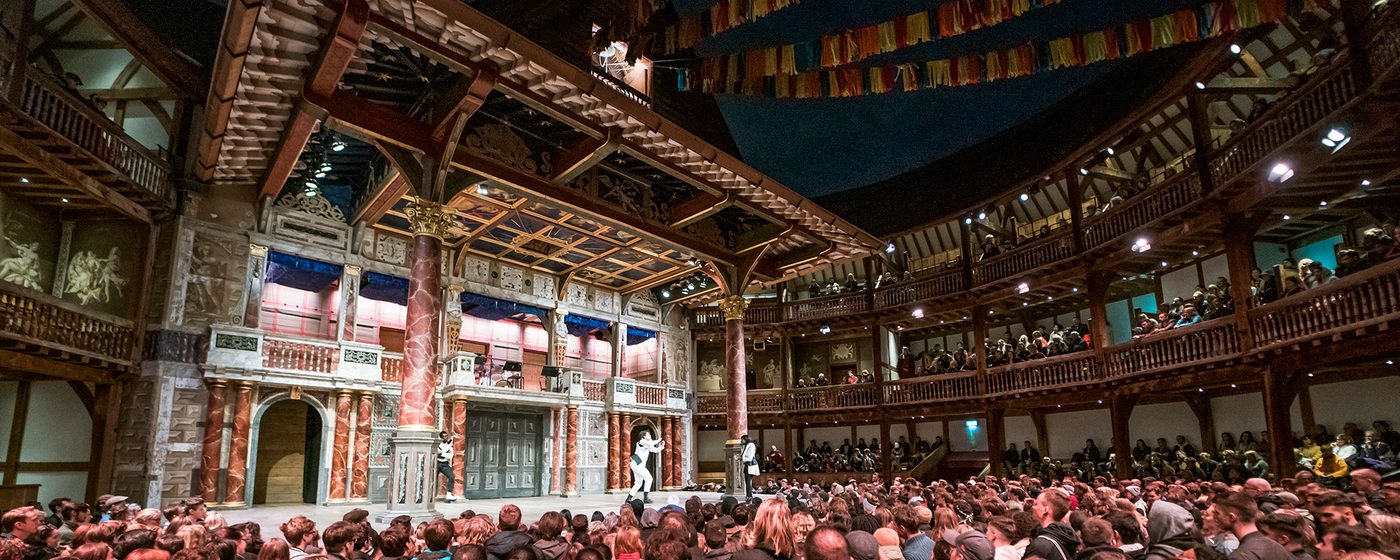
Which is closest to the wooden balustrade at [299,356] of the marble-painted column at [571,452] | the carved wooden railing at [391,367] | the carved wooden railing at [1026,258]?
the carved wooden railing at [391,367]

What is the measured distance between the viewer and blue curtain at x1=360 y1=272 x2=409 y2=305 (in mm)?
16969

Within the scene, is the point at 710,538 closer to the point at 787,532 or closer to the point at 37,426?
the point at 787,532

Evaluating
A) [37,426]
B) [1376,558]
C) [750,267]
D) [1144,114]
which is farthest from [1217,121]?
[37,426]

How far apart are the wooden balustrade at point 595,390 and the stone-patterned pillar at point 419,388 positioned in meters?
10.3

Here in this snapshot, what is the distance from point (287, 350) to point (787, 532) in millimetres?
13734

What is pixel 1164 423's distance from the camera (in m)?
19.9

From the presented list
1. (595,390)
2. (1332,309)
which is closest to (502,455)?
(595,390)

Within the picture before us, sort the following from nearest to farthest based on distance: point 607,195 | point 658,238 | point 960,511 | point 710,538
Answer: point 710,538 → point 960,511 → point 607,195 → point 658,238

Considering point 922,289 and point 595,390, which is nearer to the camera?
point 595,390

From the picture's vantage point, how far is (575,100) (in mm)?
10570

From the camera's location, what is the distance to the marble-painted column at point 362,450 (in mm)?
15336

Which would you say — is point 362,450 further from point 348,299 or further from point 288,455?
point 348,299

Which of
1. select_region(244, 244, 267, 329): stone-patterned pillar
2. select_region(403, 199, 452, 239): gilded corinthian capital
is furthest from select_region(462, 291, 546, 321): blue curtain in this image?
select_region(403, 199, 452, 239): gilded corinthian capital

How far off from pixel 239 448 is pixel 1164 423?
22115mm
